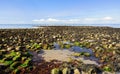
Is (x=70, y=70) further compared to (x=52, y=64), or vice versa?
(x=52, y=64)

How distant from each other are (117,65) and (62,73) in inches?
219

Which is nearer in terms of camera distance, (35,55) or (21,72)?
(21,72)

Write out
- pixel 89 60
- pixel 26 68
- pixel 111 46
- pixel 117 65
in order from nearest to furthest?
pixel 26 68 < pixel 117 65 < pixel 89 60 < pixel 111 46

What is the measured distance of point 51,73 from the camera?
15.9m

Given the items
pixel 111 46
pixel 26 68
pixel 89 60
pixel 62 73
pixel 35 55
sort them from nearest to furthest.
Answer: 1. pixel 62 73
2. pixel 26 68
3. pixel 89 60
4. pixel 35 55
5. pixel 111 46

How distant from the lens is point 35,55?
72.1 ft

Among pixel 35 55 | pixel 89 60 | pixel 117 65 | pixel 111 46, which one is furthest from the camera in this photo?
pixel 111 46

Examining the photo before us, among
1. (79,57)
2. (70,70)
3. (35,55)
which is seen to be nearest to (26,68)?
(70,70)

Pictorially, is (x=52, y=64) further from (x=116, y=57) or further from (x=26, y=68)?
(x=116, y=57)

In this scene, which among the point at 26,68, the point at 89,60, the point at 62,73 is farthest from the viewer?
the point at 89,60

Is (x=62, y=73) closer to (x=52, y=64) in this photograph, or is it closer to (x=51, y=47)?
(x=52, y=64)

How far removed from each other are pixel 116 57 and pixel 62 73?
303 inches

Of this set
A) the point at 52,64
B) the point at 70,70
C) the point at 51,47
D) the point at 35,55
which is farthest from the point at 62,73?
the point at 51,47

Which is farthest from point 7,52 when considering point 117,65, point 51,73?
point 117,65
